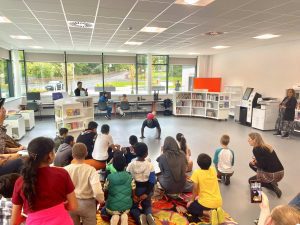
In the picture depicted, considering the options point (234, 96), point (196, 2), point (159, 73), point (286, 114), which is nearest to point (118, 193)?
point (196, 2)

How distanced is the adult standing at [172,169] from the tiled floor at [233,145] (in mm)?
747

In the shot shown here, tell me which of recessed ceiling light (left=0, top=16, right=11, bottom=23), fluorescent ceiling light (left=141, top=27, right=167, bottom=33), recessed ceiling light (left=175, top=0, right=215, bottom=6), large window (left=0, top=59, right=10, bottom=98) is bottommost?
large window (left=0, top=59, right=10, bottom=98)

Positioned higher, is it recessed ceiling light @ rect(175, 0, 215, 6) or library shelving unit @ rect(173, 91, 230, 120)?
recessed ceiling light @ rect(175, 0, 215, 6)

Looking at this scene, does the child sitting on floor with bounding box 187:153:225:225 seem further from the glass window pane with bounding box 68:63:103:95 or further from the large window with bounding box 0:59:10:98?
the glass window pane with bounding box 68:63:103:95

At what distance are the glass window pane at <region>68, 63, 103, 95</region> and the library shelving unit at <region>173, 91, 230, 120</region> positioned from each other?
4.00 meters

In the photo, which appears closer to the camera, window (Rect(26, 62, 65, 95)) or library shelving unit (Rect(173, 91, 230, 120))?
library shelving unit (Rect(173, 91, 230, 120))

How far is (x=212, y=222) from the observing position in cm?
261

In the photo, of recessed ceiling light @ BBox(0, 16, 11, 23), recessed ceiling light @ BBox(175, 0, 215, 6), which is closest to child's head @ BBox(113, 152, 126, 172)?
recessed ceiling light @ BBox(175, 0, 215, 6)

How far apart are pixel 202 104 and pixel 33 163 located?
9.48 m

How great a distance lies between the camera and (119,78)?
1168 centimetres

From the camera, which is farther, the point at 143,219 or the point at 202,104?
the point at 202,104

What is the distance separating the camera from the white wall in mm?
7410

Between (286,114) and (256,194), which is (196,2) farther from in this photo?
(286,114)

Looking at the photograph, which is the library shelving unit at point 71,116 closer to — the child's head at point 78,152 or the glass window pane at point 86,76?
the child's head at point 78,152
